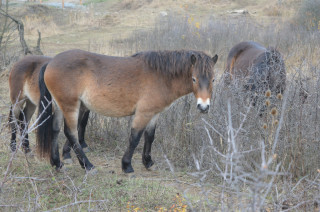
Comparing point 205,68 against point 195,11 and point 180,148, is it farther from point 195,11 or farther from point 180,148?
point 195,11

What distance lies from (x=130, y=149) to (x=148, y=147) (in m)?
0.40

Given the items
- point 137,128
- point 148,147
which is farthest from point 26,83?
point 148,147

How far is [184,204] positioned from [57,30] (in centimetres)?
2110

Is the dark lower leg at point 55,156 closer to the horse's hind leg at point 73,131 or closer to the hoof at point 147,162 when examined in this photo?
the horse's hind leg at point 73,131

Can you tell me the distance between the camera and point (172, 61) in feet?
15.4

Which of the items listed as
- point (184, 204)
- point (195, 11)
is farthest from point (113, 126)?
point (195, 11)

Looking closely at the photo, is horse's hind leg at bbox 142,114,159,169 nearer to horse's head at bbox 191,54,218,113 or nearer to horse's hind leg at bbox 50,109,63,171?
horse's head at bbox 191,54,218,113

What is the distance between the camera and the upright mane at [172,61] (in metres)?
4.60

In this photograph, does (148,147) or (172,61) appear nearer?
(172,61)

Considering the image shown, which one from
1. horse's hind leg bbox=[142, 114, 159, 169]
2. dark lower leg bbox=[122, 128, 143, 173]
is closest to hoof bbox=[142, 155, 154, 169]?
horse's hind leg bbox=[142, 114, 159, 169]

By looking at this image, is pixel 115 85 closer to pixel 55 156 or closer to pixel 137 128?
pixel 137 128

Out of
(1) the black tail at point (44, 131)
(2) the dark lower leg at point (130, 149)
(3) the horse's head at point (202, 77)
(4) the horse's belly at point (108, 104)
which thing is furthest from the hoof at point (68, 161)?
(3) the horse's head at point (202, 77)

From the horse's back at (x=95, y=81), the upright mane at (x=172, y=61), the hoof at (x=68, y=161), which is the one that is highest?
the upright mane at (x=172, y=61)

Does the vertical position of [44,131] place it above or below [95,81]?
below
